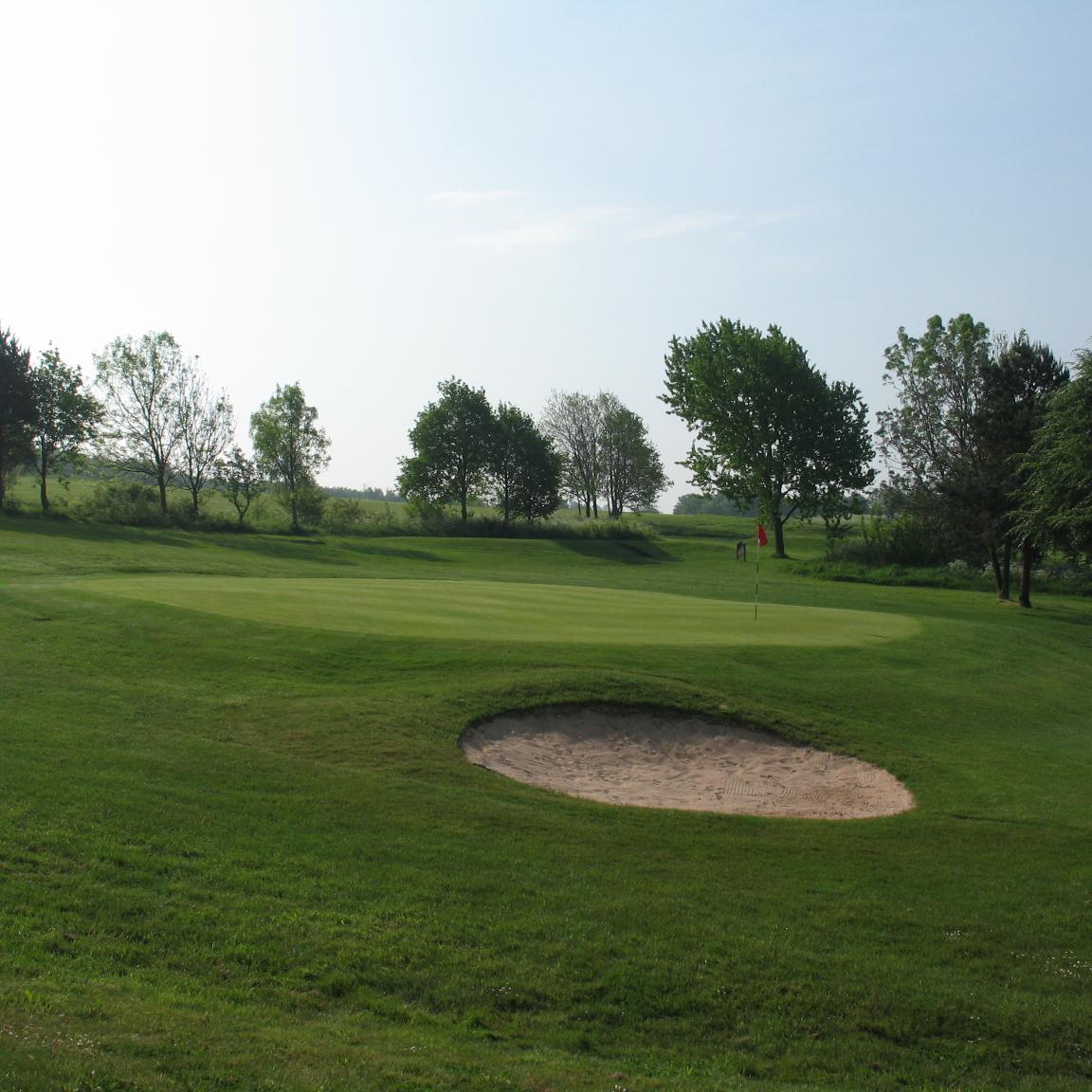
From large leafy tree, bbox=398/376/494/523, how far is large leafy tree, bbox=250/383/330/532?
794 centimetres

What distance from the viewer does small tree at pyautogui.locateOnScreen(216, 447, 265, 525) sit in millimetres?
79312

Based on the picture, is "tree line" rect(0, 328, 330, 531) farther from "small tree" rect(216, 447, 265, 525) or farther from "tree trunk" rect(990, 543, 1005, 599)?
"tree trunk" rect(990, 543, 1005, 599)

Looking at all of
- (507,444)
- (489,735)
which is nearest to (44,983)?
(489,735)

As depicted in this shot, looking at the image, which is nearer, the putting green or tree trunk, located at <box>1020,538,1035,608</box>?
the putting green

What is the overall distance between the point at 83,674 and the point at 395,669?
5.18 meters

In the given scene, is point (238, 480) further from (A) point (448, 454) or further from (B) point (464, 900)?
(B) point (464, 900)

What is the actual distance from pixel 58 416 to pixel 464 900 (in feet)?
236

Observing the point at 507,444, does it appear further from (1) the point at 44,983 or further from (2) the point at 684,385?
(1) the point at 44,983

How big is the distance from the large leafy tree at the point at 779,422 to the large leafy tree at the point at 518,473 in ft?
70.6

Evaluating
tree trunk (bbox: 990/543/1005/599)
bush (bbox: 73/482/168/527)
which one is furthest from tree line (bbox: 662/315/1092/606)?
bush (bbox: 73/482/168/527)

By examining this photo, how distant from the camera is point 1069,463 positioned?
26.8 meters

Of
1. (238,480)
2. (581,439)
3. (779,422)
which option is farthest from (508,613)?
(581,439)

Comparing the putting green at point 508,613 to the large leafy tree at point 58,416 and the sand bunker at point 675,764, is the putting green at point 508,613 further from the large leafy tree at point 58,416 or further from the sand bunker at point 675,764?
the large leafy tree at point 58,416

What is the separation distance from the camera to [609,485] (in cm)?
12212
